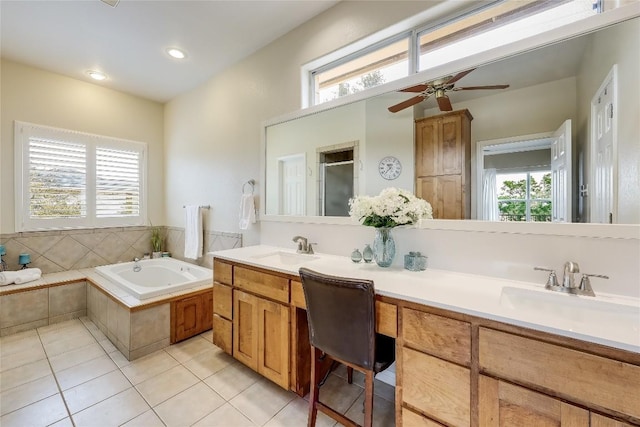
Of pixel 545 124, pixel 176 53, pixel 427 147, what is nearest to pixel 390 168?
pixel 427 147

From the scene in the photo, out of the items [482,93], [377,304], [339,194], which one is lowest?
[377,304]

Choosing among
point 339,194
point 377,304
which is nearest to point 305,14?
point 339,194

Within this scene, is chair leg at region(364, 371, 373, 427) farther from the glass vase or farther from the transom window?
the transom window

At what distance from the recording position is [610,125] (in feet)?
3.94

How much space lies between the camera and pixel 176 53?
108 inches

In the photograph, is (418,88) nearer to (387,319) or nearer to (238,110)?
(387,319)

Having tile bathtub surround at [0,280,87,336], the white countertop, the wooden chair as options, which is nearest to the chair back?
the wooden chair

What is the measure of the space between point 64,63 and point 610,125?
4643 millimetres

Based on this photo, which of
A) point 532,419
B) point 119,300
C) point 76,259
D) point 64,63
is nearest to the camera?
point 532,419

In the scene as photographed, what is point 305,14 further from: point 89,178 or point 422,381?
point 89,178

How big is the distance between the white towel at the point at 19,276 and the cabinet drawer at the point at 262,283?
2510mm

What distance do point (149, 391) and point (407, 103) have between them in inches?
103

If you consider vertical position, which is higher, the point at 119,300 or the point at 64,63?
the point at 64,63

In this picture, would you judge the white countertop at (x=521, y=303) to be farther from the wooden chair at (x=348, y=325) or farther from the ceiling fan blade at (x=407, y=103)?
the ceiling fan blade at (x=407, y=103)
